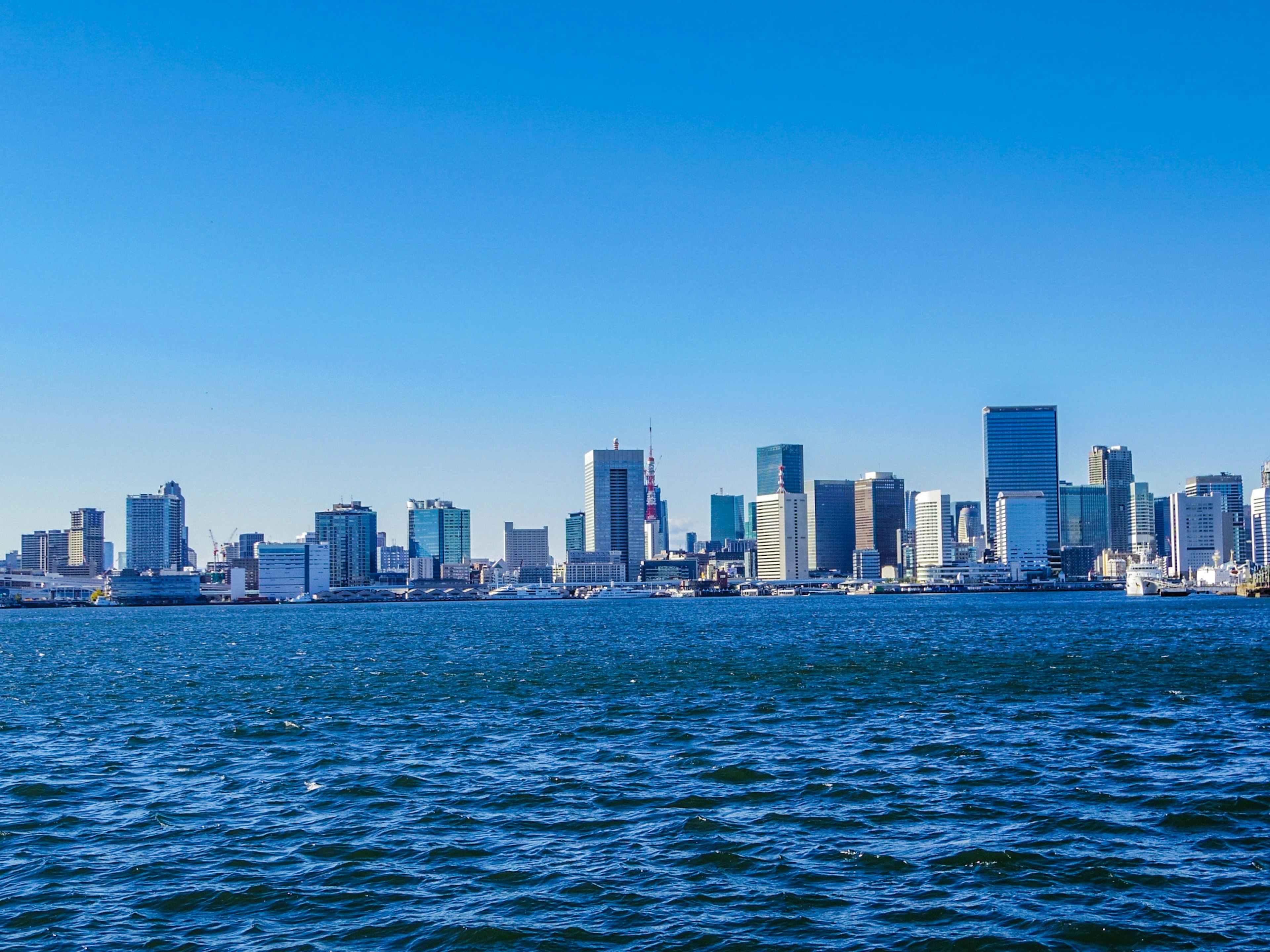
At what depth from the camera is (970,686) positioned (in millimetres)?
59344

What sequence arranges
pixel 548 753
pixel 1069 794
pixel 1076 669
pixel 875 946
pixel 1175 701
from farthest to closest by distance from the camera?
pixel 1076 669 → pixel 1175 701 → pixel 548 753 → pixel 1069 794 → pixel 875 946

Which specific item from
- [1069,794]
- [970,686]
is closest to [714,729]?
[1069,794]

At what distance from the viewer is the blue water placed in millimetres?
21078

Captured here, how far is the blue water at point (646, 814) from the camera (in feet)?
69.2

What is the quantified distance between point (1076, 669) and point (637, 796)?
45.2m

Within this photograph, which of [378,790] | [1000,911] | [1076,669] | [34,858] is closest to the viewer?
[1000,911]

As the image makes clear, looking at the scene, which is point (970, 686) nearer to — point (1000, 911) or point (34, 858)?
point (1000, 911)

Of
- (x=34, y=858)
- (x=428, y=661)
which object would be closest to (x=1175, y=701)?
(x=34, y=858)

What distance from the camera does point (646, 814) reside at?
29.4 metres

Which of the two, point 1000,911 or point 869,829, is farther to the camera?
point 869,829

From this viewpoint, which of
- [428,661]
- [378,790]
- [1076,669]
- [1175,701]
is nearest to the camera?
[378,790]

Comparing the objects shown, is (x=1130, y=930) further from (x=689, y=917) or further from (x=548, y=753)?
(x=548, y=753)

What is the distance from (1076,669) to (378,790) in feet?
159

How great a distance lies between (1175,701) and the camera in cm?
5100
